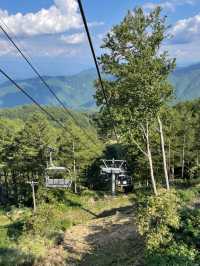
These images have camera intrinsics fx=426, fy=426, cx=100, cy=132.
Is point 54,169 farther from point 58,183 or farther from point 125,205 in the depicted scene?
point 125,205

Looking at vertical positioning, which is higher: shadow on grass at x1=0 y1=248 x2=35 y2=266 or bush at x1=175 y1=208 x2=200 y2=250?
bush at x1=175 y1=208 x2=200 y2=250

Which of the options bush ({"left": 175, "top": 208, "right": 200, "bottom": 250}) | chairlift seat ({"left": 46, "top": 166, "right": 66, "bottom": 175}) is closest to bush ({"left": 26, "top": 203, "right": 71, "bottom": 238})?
chairlift seat ({"left": 46, "top": 166, "right": 66, "bottom": 175})

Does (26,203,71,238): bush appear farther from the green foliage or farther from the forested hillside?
the green foliage

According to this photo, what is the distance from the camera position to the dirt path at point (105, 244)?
21.1 meters

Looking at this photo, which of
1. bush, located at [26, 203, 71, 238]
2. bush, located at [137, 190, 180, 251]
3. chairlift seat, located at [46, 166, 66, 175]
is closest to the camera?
bush, located at [137, 190, 180, 251]

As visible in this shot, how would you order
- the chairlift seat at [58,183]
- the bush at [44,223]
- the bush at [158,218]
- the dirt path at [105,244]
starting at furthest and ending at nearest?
the chairlift seat at [58,183], the bush at [44,223], the dirt path at [105,244], the bush at [158,218]

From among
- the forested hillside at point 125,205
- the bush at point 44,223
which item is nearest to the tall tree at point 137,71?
the forested hillside at point 125,205

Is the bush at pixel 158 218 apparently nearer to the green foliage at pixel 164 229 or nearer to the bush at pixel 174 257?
the green foliage at pixel 164 229

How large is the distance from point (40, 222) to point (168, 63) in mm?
13787

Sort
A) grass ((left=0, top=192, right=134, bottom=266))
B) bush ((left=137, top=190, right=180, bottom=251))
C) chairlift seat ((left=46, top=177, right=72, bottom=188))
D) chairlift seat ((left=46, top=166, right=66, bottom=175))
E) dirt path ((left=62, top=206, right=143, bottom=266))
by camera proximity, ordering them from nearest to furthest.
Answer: bush ((left=137, top=190, right=180, bottom=251)), dirt path ((left=62, top=206, right=143, bottom=266)), grass ((left=0, top=192, right=134, bottom=266)), chairlift seat ((left=46, top=166, right=66, bottom=175)), chairlift seat ((left=46, top=177, right=72, bottom=188))

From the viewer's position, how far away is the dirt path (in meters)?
21.1

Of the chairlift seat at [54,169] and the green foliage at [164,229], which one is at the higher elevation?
the chairlift seat at [54,169]

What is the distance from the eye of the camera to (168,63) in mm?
28922

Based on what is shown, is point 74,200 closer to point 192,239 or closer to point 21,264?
point 21,264
